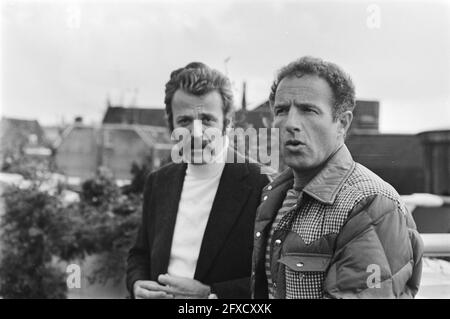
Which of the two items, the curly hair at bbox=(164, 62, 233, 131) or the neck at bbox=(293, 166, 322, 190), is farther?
the curly hair at bbox=(164, 62, 233, 131)

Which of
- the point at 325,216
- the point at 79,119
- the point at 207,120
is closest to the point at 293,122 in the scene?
the point at 325,216

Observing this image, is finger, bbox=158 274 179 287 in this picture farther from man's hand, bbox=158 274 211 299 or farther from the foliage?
the foliage

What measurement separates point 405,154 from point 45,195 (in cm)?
174

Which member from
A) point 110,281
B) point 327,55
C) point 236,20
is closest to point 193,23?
point 236,20

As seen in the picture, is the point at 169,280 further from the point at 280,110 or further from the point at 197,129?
the point at 280,110

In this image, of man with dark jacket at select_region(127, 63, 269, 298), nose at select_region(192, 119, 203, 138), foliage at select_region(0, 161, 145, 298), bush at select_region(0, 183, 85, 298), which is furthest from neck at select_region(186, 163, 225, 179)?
bush at select_region(0, 183, 85, 298)

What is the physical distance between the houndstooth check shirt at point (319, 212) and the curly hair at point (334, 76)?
0.16 meters

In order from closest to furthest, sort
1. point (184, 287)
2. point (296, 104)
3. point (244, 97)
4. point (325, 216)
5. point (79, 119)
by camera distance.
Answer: point (325, 216)
point (296, 104)
point (184, 287)
point (244, 97)
point (79, 119)

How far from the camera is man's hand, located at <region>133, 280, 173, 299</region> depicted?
174 cm

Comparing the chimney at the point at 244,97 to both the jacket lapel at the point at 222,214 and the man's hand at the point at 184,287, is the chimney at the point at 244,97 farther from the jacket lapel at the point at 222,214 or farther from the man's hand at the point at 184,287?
the man's hand at the point at 184,287

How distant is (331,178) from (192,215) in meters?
0.59

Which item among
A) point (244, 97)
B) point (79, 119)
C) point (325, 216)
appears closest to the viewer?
point (325, 216)

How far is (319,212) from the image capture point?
4.41 feet

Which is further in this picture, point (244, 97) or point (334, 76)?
point (244, 97)
